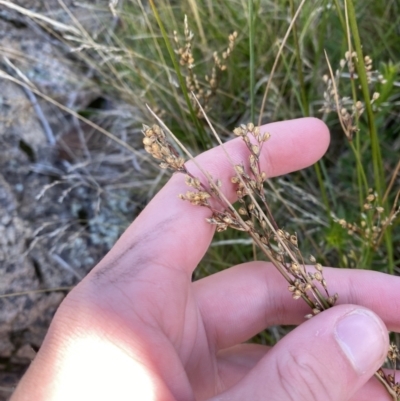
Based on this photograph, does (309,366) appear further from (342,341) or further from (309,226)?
(309,226)

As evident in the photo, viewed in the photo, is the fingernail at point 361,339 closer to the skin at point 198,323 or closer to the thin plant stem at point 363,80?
the skin at point 198,323

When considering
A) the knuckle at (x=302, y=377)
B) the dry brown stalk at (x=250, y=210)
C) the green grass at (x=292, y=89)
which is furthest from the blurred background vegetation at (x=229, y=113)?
the knuckle at (x=302, y=377)

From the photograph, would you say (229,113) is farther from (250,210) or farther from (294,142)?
(250,210)

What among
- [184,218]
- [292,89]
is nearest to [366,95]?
[184,218]

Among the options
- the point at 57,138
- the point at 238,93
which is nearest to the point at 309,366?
the point at 238,93

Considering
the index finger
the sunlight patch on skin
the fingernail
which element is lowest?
the fingernail

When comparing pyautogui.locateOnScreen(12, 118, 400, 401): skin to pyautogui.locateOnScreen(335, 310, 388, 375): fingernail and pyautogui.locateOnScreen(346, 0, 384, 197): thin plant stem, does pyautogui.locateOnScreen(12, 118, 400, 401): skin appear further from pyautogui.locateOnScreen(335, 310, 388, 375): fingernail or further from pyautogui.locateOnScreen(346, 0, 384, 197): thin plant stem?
pyautogui.locateOnScreen(346, 0, 384, 197): thin plant stem

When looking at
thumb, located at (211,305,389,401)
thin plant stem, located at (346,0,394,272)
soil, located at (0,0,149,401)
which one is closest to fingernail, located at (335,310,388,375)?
thumb, located at (211,305,389,401)
